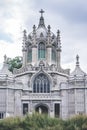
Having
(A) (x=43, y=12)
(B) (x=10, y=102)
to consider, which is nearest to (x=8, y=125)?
(B) (x=10, y=102)

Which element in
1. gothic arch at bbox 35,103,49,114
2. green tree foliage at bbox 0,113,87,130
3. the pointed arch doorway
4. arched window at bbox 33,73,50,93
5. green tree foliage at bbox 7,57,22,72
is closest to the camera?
green tree foliage at bbox 0,113,87,130

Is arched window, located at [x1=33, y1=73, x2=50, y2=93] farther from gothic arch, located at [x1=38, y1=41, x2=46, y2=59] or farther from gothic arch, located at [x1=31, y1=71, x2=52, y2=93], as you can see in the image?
gothic arch, located at [x1=38, y1=41, x2=46, y2=59]

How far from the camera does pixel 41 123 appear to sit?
159 ft

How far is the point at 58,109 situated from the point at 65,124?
25.3 meters

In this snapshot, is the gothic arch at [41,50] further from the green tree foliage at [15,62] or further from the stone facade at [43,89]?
the green tree foliage at [15,62]

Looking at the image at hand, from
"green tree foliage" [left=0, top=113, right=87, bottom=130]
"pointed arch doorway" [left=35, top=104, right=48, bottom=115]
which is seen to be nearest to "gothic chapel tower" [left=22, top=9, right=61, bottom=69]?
"pointed arch doorway" [left=35, top=104, right=48, bottom=115]

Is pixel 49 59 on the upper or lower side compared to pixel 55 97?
upper

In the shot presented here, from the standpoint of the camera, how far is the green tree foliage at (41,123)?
47.0 meters

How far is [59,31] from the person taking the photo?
81125 mm

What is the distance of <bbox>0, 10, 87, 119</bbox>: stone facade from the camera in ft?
235

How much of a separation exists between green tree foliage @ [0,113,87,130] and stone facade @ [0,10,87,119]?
2179 cm

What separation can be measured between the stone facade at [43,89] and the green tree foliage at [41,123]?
21.8 m

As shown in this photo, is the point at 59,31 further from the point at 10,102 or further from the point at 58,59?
the point at 10,102

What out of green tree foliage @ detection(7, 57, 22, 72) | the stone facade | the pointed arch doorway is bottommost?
the pointed arch doorway
